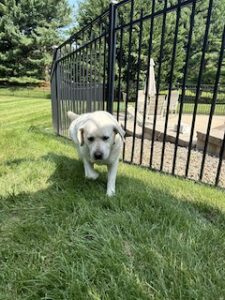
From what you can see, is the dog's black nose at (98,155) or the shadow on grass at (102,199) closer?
the shadow on grass at (102,199)

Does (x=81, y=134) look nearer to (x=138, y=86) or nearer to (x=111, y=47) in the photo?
(x=138, y=86)

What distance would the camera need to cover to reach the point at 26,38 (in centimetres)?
2755

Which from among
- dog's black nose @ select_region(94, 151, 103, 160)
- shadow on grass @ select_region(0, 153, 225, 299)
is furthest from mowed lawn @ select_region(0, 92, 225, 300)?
dog's black nose @ select_region(94, 151, 103, 160)

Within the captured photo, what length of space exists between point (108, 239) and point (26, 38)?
29.0 m

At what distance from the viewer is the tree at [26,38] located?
27344mm

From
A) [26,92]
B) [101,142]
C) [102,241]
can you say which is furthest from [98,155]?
[26,92]

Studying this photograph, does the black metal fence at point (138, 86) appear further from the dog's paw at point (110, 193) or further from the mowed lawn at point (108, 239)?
the dog's paw at point (110, 193)

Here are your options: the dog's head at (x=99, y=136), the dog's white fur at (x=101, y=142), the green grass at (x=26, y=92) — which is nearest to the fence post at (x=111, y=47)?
the dog's white fur at (x=101, y=142)

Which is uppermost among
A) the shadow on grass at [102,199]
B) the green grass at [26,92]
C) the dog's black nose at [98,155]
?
the dog's black nose at [98,155]

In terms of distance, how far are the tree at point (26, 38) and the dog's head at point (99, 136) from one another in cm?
2703

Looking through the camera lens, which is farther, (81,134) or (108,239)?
(81,134)

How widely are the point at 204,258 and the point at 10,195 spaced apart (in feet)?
5.73

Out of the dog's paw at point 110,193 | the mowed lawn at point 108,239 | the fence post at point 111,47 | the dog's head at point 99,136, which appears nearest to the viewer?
the mowed lawn at point 108,239

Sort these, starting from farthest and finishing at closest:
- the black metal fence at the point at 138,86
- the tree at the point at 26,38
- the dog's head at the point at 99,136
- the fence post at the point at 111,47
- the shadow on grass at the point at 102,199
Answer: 1. the tree at the point at 26,38
2. the fence post at the point at 111,47
3. the black metal fence at the point at 138,86
4. the dog's head at the point at 99,136
5. the shadow on grass at the point at 102,199
